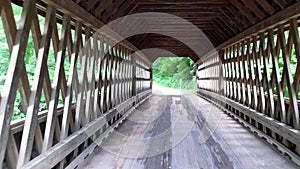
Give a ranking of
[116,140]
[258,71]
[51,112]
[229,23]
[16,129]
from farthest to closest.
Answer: [229,23]
[258,71]
[116,140]
[51,112]
[16,129]

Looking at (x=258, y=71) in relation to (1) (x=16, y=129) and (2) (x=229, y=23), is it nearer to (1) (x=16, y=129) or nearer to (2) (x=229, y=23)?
(2) (x=229, y=23)

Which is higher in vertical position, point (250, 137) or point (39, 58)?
point (39, 58)

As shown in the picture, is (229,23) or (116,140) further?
(229,23)

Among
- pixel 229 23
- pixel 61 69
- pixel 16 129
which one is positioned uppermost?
pixel 229 23

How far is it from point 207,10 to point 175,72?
83.9 feet

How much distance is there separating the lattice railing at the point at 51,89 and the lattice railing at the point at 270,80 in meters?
2.72

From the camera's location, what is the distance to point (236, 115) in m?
7.58

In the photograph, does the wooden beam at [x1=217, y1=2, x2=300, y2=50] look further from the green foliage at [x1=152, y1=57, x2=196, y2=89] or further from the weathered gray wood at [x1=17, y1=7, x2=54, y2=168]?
the green foliage at [x1=152, y1=57, x2=196, y2=89]

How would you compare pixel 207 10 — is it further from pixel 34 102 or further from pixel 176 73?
pixel 176 73

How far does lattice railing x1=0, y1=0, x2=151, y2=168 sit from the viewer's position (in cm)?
234

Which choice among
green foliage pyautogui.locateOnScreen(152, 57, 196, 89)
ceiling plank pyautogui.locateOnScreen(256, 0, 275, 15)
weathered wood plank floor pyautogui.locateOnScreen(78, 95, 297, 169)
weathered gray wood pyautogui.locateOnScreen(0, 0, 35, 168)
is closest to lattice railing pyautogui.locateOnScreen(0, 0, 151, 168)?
weathered gray wood pyautogui.locateOnScreen(0, 0, 35, 168)

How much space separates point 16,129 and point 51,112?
478mm

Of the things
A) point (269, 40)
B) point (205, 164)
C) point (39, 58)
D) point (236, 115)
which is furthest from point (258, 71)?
point (39, 58)

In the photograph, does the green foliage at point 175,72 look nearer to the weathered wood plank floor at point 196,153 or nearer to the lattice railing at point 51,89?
the weathered wood plank floor at point 196,153
